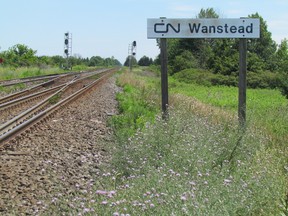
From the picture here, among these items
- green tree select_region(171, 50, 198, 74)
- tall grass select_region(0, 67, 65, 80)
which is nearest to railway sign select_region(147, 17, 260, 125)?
tall grass select_region(0, 67, 65, 80)

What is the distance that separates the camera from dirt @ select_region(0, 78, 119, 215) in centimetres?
504

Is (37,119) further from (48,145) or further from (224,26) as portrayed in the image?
(224,26)

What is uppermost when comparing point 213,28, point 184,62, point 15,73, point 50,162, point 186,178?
point 184,62

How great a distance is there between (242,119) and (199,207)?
5595mm

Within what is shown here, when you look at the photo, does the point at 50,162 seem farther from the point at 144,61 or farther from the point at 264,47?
the point at 144,61

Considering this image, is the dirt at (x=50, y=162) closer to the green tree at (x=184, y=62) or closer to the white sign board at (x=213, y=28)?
the white sign board at (x=213, y=28)

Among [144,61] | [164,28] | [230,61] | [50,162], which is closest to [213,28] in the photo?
[164,28]

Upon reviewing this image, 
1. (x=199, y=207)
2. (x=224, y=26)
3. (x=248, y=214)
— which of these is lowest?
(x=248, y=214)

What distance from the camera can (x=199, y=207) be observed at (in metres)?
3.41

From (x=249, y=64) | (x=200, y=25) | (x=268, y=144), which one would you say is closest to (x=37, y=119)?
(x=200, y=25)

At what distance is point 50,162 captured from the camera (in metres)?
6.52

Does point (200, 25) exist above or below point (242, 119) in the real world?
above

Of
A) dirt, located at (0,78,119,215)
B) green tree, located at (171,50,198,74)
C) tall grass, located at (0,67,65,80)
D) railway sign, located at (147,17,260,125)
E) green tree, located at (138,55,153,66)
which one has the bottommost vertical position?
dirt, located at (0,78,119,215)

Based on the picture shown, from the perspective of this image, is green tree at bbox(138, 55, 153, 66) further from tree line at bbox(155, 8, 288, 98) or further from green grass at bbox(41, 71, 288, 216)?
green grass at bbox(41, 71, 288, 216)
